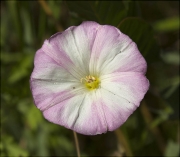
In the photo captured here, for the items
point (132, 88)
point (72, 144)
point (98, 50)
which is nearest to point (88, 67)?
point (98, 50)

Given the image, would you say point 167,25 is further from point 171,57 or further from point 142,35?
point 142,35

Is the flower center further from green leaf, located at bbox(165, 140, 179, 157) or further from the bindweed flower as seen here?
green leaf, located at bbox(165, 140, 179, 157)

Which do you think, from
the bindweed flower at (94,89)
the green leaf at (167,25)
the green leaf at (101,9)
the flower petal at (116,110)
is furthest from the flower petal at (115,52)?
the green leaf at (167,25)

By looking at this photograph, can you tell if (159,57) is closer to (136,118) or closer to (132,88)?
(136,118)

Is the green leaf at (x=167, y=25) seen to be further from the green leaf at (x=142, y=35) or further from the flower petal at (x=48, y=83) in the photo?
the flower petal at (x=48, y=83)

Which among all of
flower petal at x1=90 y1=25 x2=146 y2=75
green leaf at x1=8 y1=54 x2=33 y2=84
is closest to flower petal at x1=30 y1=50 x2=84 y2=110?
flower petal at x1=90 y1=25 x2=146 y2=75

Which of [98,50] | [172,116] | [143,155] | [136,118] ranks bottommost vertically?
[143,155]

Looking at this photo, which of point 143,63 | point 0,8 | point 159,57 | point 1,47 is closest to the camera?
point 143,63
